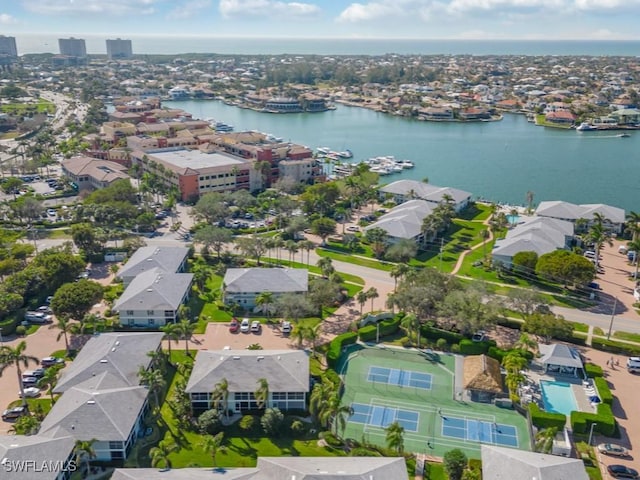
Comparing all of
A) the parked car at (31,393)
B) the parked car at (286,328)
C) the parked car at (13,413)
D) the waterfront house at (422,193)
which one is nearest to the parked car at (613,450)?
the parked car at (286,328)

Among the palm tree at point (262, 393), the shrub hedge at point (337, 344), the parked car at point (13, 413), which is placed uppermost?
the palm tree at point (262, 393)

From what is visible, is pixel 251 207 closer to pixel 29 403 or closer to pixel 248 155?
pixel 248 155

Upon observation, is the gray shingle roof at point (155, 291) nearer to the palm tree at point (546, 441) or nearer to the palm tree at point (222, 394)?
the palm tree at point (222, 394)

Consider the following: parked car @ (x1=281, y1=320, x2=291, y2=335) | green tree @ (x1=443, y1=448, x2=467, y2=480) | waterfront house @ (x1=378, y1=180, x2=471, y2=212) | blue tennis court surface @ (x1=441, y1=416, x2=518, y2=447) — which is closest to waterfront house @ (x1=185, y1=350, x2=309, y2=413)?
parked car @ (x1=281, y1=320, x2=291, y2=335)

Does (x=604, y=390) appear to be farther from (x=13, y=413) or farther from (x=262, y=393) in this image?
(x=13, y=413)

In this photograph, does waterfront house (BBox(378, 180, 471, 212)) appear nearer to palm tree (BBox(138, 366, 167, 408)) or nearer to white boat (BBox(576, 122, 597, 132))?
palm tree (BBox(138, 366, 167, 408))

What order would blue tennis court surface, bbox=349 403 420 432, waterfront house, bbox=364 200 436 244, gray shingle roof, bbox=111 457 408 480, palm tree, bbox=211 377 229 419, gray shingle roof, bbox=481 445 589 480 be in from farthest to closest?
waterfront house, bbox=364 200 436 244 < blue tennis court surface, bbox=349 403 420 432 < palm tree, bbox=211 377 229 419 < gray shingle roof, bbox=481 445 589 480 < gray shingle roof, bbox=111 457 408 480

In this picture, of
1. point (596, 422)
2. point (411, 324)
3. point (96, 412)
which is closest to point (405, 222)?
point (411, 324)
